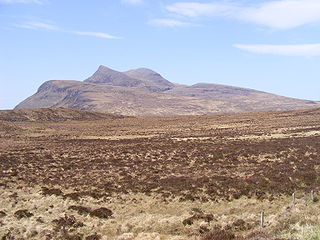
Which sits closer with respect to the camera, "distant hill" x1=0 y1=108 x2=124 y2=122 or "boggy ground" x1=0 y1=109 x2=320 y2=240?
"boggy ground" x1=0 y1=109 x2=320 y2=240

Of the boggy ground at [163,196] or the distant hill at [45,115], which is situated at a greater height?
the distant hill at [45,115]

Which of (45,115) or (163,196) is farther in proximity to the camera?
(45,115)

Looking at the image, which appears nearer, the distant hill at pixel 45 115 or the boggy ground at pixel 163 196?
the boggy ground at pixel 163 196

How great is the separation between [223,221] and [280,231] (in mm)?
3419

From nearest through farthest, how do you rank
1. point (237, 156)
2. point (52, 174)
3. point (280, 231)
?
point (280, 231), point (52, 174), point (237, 156)

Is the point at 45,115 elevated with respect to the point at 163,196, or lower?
elevated

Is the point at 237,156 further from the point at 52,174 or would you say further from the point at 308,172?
the point at 52,174

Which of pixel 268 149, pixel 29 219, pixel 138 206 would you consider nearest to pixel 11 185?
pixel 29 219

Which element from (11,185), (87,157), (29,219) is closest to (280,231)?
(29,219)

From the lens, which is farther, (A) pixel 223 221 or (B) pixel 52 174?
(B) pixel 52 174

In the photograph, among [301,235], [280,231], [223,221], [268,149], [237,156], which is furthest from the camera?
[268,149]

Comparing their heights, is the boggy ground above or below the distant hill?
below

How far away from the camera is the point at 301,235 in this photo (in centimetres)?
1252

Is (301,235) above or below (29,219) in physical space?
above
